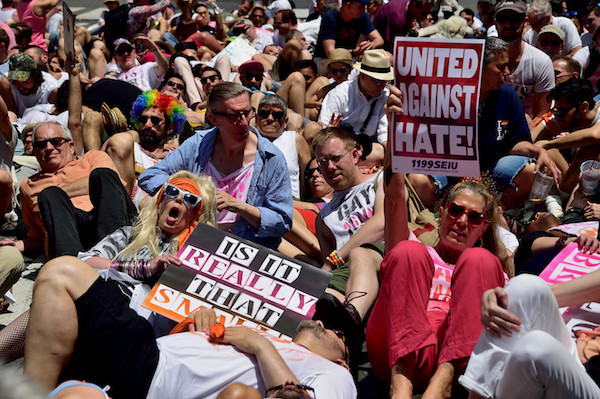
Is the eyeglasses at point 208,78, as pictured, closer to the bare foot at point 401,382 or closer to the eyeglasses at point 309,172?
the eyeglasses at point 309,172

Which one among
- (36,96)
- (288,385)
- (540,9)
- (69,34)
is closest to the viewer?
(288,385)

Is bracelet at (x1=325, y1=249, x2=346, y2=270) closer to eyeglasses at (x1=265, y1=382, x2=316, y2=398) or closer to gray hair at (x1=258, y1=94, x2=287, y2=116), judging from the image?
eyeglasses at (x1=265, y1=382, x2=316, y2=398)

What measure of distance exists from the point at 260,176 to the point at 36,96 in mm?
4166

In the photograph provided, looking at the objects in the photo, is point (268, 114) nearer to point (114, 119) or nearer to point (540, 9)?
point (114, 119)

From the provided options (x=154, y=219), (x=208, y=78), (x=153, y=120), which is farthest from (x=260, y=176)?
(x=208, y=78)

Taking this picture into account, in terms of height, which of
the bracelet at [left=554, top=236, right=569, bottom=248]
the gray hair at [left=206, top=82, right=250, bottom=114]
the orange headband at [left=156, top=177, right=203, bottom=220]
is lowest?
the bracelet at [left=554, top=236, right=569, bottom=248]

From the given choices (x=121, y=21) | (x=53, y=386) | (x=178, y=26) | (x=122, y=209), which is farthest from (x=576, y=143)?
(x=178, y=26)

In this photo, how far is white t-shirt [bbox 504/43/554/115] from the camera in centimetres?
679

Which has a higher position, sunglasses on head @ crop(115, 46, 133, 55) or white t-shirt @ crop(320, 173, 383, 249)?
white t-shirt @ crop(320, 173, 383, 249)

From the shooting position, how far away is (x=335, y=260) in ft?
15.1

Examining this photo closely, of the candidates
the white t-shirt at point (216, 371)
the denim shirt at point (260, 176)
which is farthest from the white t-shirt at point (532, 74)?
the white t-shirt at point (216, 371)

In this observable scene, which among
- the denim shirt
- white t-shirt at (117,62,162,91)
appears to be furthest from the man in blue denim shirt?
white t-shirt at (117,62,162,91)

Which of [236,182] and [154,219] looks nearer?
[154,219]

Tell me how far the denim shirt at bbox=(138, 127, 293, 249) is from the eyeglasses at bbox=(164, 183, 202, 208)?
0.50m
